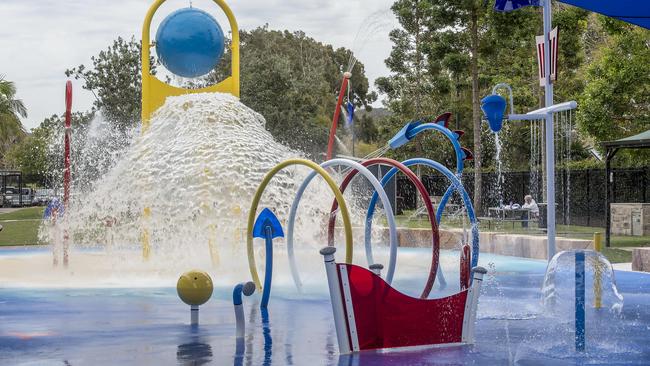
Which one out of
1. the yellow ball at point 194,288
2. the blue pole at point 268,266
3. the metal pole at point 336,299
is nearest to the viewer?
the metal pole at point 336,299

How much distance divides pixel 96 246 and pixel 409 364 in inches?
632

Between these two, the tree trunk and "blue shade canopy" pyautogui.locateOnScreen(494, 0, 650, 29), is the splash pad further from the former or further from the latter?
the tree trunk

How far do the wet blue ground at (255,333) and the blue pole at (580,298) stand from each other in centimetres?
13

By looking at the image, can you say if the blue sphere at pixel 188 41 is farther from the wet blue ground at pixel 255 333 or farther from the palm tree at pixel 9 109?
the palm tree at pixel 9 109

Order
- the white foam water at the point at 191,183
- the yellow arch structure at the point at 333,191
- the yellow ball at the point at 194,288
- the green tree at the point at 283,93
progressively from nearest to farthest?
the yellow ball at the point at 194,288 < the yellow arch structure at the point at 333,191 < the white foam water at the point at 191,183 < the green tree at the point at 283,93

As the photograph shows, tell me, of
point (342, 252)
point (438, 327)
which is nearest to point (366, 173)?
point (438, 327)

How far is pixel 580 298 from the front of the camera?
7.52 meters

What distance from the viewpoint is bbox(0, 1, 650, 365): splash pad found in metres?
7.57

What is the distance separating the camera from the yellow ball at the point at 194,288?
9.15 m

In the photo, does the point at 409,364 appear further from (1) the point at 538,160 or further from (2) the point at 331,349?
(1) the point at 538,160

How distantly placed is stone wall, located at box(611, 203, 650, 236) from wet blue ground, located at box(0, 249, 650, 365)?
10792 mm

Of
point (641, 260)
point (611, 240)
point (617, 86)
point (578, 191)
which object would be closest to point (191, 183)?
point (641, 260)

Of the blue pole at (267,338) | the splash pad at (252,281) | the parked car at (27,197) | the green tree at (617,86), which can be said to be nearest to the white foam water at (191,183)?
the splash pad at (252,281)

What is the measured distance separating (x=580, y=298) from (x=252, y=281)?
4.25m
